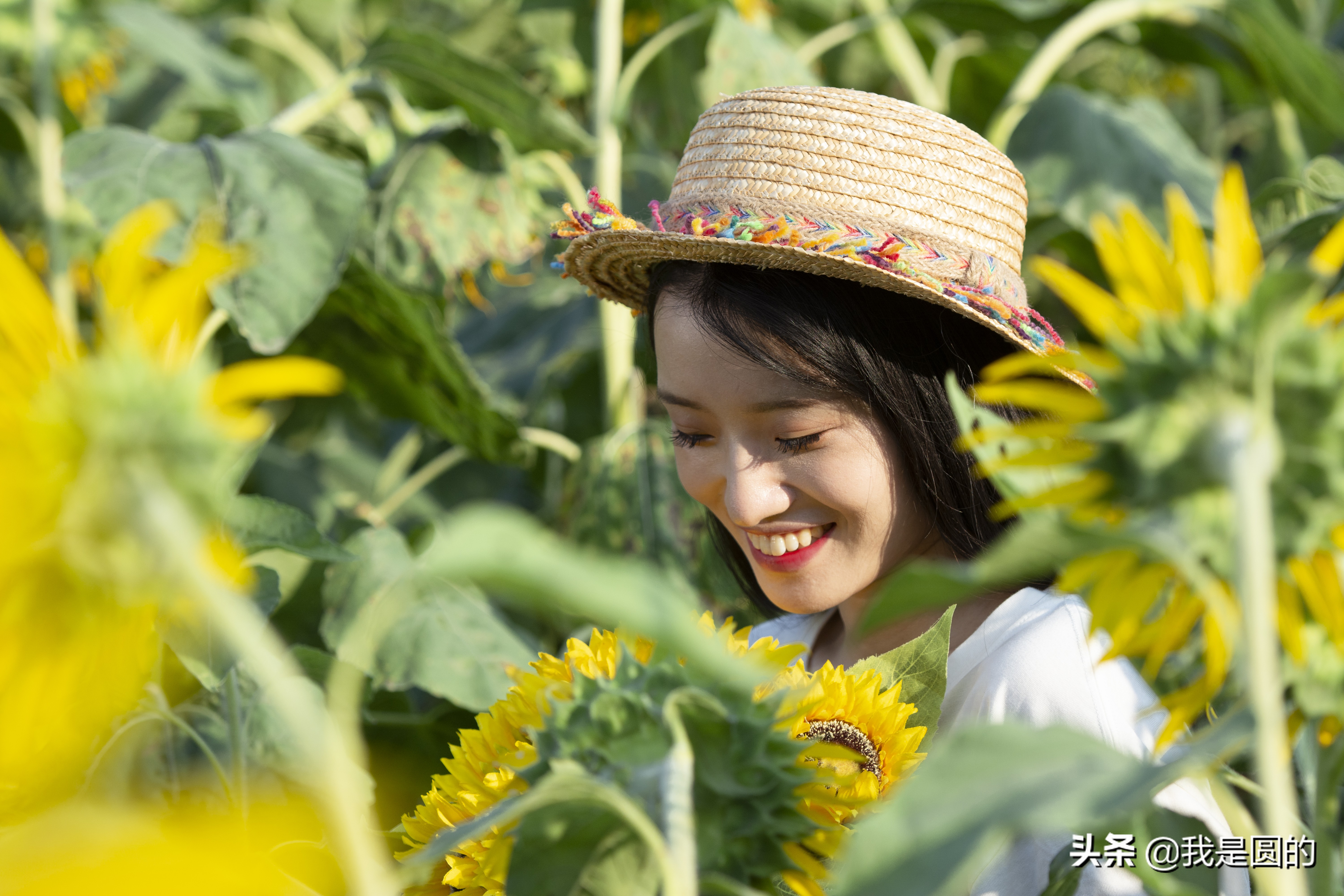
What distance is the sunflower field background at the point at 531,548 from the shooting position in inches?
9.4

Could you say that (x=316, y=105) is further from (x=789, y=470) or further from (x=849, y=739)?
(x=849, y=739)

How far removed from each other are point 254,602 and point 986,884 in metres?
0.40

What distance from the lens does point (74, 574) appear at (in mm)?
239

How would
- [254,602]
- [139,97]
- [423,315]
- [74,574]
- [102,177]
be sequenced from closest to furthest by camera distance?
[74,574], [254,602], [102,177], [423,315], [139,97]

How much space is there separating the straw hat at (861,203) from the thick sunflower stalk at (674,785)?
0.36 m

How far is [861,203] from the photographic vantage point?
0.75 meters

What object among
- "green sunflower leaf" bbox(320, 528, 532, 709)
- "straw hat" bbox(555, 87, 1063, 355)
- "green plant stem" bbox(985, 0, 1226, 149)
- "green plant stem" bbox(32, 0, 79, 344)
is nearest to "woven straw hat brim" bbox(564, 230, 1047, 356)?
"straw hat" bbox(555, 87, 1063, 355)

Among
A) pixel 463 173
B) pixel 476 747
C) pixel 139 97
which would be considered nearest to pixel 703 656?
pixel 476 747

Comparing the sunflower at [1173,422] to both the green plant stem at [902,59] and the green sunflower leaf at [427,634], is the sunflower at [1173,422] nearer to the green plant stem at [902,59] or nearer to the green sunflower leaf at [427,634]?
the green sunflower leaf at [427,634]

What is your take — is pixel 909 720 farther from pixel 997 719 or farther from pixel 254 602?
pixel 254 602

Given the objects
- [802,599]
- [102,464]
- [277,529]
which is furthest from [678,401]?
[102,464]

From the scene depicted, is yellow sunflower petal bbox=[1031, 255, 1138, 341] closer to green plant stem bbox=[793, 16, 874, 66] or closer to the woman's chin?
the woman's chin

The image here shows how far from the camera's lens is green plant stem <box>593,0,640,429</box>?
1.23 metres

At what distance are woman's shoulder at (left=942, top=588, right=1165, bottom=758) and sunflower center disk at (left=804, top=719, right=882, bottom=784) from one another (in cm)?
20
